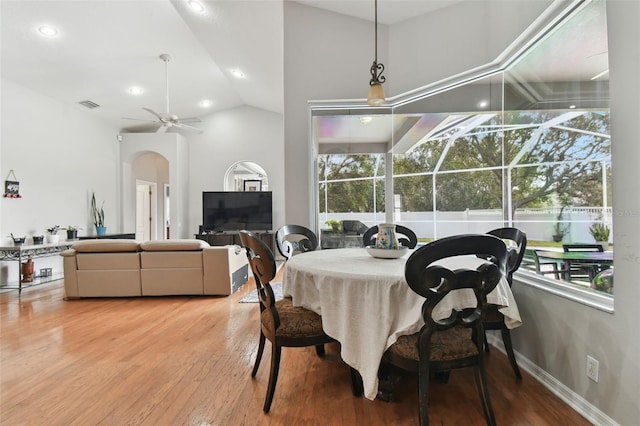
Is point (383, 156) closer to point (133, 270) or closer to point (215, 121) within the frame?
point (133, 270)

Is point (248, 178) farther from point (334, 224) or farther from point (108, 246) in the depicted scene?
point (334, 224)

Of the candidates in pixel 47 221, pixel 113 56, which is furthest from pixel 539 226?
pixel 47 221

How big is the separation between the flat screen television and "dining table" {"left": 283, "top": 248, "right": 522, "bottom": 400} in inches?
229

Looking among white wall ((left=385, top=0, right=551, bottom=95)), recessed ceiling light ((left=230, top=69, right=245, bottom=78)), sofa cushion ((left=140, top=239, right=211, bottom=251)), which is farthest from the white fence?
recessed ceiling light ((left=230, top=69, right=245, bottom=78))

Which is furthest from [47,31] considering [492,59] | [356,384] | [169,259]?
[356,384]

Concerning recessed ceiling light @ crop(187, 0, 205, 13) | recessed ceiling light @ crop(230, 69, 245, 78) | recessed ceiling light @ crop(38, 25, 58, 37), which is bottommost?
recessed ceiling light @ crop(38, 25, 58, 37)

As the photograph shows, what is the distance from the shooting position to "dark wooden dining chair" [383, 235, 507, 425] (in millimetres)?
1243

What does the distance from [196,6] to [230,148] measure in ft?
13.2

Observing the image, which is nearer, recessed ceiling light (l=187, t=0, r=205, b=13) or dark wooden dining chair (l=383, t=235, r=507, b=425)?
dark wooden dining chair (l=383, t=235, r=507, b=425)

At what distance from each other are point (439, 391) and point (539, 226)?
1.40 metres

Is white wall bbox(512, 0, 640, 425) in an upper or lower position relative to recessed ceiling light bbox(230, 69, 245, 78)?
lower

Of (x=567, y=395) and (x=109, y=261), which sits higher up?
(x=109, y=261)

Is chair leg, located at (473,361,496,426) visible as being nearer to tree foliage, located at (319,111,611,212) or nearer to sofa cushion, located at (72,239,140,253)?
tree foliage, located at (319,111,611,212)

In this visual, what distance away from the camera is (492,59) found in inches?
103
